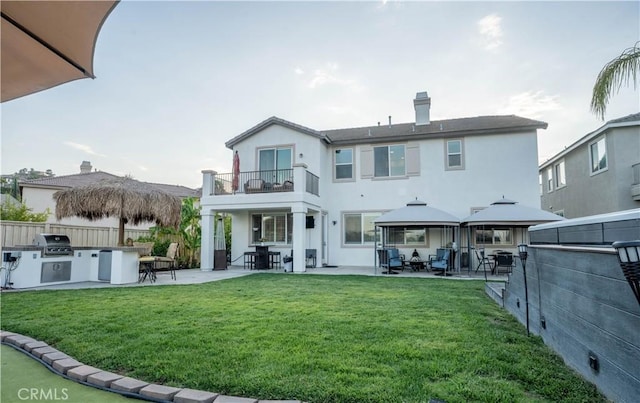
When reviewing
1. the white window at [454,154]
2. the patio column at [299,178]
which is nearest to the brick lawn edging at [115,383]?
the patio column at [299,178]

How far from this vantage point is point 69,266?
33.1 feet

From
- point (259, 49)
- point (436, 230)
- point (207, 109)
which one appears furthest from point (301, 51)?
point (436, 230)

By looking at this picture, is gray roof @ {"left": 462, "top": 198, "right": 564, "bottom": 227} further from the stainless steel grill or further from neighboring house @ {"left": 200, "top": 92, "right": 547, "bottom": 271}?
the stainless steel grill

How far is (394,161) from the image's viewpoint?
15516mm

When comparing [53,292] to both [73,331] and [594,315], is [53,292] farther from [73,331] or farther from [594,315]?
[594,315]

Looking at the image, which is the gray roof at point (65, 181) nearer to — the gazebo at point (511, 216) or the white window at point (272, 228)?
Result: the white window at point (272, 228)

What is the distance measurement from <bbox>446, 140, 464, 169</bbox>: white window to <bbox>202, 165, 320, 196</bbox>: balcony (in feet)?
18.5

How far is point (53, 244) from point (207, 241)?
5401mm

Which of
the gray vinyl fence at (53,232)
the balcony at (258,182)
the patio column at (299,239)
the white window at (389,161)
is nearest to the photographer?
the gray vinyl fence at (53,232)

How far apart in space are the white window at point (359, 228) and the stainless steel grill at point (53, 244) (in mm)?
10140

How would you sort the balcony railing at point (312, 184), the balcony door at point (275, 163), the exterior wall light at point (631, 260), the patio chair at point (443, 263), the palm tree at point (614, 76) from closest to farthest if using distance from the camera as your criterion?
the exterior wall light at point (631, 260)
the palm tree at point (614, 76)
the patio chair at point (443, 263)
the balcony railing at point (312, 184)
the balcony door at point (275, 163)

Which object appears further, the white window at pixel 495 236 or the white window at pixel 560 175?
the white window at pixel 560 175

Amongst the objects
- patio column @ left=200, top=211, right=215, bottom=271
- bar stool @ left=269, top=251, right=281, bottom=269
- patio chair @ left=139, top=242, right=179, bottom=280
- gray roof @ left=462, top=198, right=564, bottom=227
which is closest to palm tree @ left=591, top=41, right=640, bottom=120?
gray roof @ left=462, top=198, right=564, bottom=227

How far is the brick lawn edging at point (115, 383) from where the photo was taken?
2.81 m
